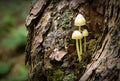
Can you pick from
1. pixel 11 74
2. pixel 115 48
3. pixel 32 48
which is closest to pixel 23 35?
pixel 11 74

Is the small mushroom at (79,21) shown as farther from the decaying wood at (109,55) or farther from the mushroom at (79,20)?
the decaying wood at (109,55)

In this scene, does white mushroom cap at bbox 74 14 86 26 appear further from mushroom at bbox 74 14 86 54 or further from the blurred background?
the blurred background

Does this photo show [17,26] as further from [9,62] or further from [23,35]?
[9,62]

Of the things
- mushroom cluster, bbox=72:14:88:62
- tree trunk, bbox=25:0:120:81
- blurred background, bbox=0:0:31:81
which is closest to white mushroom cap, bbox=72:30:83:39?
mushroom cluster, bbox=72:14:88:62

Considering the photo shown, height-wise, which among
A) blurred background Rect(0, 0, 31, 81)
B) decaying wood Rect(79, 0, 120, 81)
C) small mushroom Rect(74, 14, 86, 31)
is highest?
small mushroom Rect(74, 14, 86, 31)

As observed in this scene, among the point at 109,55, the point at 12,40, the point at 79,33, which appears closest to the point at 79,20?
the point at 79,33

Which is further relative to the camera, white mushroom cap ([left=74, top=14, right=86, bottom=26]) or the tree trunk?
white mushroom cap ([left=74, top=14, right=86, bottom=26])
